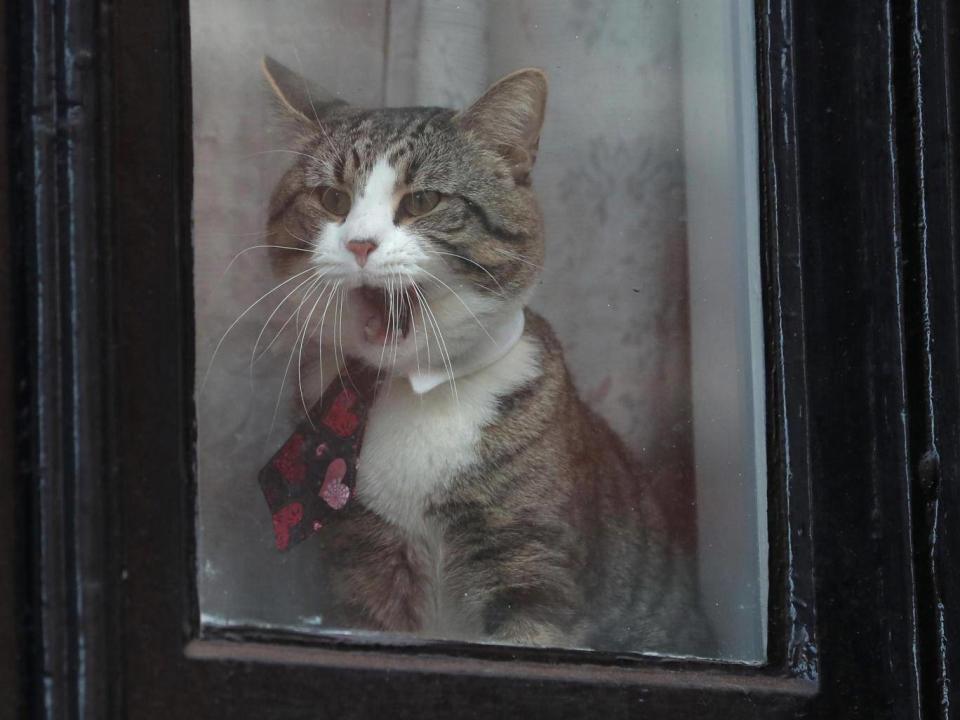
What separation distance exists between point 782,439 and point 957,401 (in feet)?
0.47

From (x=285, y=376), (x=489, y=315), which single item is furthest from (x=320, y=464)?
(x=489, y=315)

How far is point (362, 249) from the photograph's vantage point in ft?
2.12

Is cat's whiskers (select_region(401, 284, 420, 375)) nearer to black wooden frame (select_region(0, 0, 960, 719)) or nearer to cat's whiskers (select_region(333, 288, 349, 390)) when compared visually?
cat's whiskers (select_region(333, 288, 349, 390))

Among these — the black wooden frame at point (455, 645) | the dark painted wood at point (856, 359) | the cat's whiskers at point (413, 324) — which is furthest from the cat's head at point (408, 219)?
the dark painted wood at point (856, 359)

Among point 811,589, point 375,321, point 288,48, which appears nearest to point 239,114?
point 288,48

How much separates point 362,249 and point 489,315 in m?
0.12

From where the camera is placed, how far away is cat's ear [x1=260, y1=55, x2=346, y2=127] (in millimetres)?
639

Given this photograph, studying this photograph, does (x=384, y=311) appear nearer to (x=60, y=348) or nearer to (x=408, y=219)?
(x=408, y=219)

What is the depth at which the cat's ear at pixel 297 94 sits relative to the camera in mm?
639

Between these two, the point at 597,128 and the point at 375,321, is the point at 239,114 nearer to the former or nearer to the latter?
the point at 375,321

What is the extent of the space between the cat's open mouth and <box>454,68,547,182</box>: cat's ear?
143 millimetres

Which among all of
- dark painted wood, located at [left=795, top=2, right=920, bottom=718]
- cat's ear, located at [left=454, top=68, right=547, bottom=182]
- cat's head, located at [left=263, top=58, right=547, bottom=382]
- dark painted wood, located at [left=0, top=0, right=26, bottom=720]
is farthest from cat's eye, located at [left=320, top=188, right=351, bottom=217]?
dark painted wood, located at [left=795, top=2, right=920, bottom=718]

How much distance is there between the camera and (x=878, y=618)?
674mm

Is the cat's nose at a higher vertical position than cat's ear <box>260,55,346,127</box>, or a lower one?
lower
